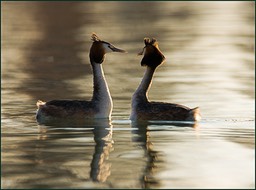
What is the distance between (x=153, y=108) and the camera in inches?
641

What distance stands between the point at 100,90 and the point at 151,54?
1.14 meters

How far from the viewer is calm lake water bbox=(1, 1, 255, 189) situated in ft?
38.9

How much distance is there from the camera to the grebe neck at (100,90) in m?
16.7

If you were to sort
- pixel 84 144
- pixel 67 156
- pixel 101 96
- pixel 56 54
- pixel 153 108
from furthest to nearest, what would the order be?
pixel 56 54
pixel 101 96
pixel 153 108
pixel 84 144
pixel 67 156

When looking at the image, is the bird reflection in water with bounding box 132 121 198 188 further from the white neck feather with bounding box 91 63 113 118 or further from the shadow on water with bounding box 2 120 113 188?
the white neck feather with bounding box 91 63 113 118

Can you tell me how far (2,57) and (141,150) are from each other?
630 inches

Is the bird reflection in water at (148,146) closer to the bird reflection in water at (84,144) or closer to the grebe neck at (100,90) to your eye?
the bird reflection in water at (84,144)

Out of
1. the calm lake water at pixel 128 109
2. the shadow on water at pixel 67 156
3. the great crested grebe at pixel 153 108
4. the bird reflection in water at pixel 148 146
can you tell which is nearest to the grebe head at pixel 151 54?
the great crested grebe at pixel 153 108

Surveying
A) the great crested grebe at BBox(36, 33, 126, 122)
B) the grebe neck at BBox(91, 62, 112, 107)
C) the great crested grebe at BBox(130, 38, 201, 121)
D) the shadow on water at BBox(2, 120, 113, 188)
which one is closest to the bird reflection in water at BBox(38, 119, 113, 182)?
the shadow on water at BBox(2, 120, 113, 188)

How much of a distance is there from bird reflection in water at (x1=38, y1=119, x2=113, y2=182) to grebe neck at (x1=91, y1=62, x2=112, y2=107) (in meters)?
0.36

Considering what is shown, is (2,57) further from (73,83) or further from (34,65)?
(73,83)

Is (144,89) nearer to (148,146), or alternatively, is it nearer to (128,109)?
(128,109)

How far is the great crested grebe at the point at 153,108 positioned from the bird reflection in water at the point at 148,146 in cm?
12

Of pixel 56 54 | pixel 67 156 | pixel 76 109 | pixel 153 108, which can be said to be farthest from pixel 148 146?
pixel 56 54
